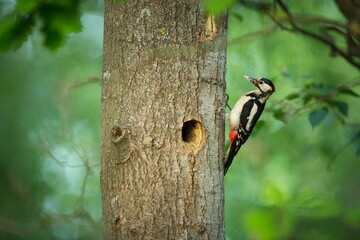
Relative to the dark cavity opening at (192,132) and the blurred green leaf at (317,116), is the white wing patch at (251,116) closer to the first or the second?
the blurred green leaf at (317,116)

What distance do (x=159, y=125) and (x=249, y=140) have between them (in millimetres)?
5535

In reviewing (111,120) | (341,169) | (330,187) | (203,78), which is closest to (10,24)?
(111,120)

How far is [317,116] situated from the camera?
420 centimetres

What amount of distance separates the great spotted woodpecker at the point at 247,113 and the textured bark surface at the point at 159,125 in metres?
1.47

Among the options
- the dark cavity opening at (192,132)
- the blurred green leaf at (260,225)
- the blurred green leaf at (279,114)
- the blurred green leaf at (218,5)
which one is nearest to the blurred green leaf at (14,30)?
the blurred green leaf at (218,5)

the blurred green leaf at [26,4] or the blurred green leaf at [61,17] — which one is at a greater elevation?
the blurred green leaf at [61,17]

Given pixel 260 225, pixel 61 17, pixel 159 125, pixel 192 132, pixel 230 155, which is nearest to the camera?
pixel 260 225

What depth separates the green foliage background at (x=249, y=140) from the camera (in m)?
4.69

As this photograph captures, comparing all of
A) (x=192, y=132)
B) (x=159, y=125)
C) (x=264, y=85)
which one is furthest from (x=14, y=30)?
(x=264, y=85)

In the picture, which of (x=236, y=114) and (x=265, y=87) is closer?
(x=236, y=114)

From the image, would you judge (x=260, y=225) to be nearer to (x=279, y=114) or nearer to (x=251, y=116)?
(x=279, y=114)

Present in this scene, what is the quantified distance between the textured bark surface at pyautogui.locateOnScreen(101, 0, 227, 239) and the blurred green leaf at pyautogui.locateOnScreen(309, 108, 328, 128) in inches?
37.7

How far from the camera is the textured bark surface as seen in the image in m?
3.41

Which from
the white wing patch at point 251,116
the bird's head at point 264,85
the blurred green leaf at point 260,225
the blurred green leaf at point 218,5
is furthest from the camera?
the bird's head at point 264,85
